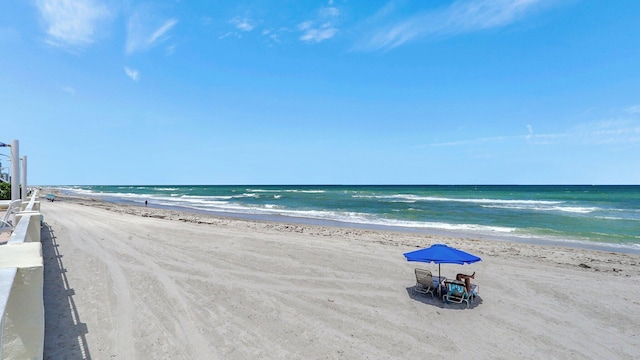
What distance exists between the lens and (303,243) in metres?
12.5

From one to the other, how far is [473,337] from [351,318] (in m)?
2.11

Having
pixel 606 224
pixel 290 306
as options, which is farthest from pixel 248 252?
pixel 606 224

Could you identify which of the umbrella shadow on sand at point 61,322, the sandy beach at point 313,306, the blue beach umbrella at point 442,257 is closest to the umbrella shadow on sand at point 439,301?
the sandy beach at point 313,306

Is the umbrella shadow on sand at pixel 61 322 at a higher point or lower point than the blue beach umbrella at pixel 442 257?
lower

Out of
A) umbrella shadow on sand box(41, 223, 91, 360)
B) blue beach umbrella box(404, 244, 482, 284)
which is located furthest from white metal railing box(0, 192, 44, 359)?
blue beach umbrella box(404, 244, 482, 284)

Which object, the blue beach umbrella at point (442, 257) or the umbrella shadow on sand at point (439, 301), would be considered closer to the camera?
the umbrella shadow on sand at point (439, 301)

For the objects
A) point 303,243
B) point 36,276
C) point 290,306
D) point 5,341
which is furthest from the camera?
point 303,243

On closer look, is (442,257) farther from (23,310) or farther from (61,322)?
(61,322)

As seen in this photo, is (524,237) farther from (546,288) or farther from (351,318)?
(351,318)

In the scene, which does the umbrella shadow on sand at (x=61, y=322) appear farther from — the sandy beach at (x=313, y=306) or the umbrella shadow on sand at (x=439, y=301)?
the umbrella shadow on sand at (x=439, y=301)

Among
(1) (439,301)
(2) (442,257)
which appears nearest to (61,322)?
(1) (439,301)

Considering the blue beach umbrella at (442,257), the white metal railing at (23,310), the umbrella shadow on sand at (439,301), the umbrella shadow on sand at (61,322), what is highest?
the white metal railing at (23,310)

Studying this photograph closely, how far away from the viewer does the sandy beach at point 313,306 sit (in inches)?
201

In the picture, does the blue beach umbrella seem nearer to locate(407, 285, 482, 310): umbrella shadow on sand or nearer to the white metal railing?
locate(407, 285, 482, 310): umbrella shadow on sand
